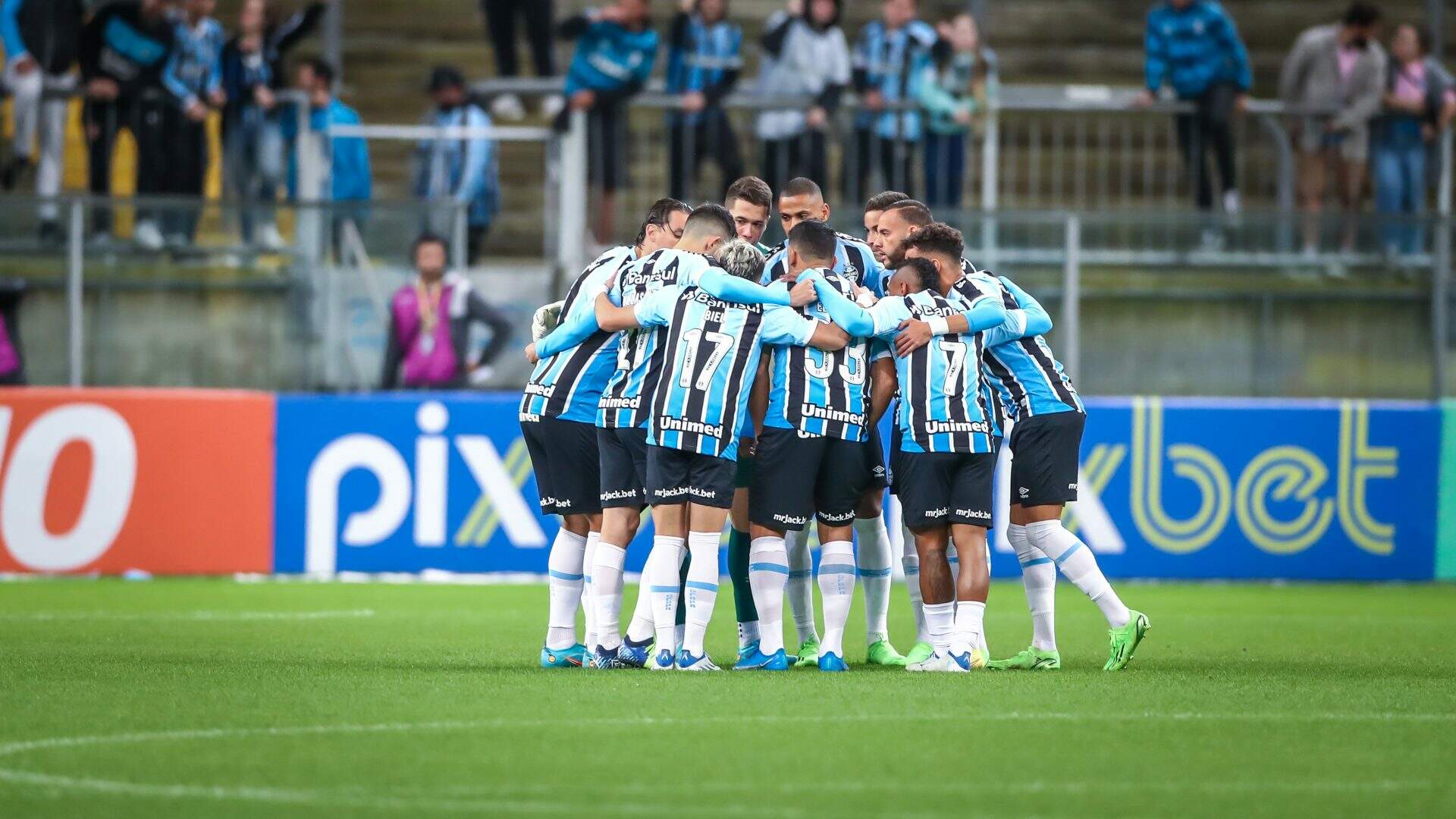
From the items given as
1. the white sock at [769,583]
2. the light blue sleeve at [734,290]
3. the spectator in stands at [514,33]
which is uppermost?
the spectator in stands at [514,33]

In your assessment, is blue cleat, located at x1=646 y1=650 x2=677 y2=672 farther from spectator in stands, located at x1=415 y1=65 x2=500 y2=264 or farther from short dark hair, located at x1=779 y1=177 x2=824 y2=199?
spectator in stands, located at x1=415 y1=65 x2=500 y2=264

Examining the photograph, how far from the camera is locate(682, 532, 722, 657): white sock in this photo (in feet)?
28.6

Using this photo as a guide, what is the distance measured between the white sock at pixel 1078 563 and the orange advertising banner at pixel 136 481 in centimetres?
699

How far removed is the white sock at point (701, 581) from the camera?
28.6 ft

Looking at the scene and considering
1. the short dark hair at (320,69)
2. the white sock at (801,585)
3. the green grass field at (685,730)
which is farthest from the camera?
the short dark hair at (320,69)

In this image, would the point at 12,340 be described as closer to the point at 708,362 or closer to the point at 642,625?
the point at 642,625

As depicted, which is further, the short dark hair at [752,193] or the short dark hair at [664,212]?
the short dark hair at [664,212]

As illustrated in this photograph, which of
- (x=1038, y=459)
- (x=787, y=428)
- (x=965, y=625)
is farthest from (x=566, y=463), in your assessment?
(x=1038, y=459)

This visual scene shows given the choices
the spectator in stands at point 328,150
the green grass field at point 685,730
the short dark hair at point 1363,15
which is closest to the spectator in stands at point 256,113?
the spectator in stands at point 328,150

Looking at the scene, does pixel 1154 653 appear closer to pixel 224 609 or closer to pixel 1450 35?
pixel 224 609

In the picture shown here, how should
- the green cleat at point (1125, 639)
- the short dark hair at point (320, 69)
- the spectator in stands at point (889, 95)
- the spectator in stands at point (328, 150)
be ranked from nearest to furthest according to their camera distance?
the green cleat at point (1125, 639) → the spectator in stands at point (328, 150) → the spectator in stands at point (889, 95) → the short dark hair at point (320, 69)

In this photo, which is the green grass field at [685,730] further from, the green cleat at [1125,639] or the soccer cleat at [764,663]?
the soccer cleat at [764,663]

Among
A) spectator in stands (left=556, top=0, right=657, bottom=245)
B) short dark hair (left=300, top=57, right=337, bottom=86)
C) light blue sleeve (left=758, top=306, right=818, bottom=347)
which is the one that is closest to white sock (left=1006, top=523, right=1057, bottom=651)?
light blue sleeve (left=758, top=306, right=818, bottom=347)

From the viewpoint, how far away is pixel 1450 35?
23125 millimetres
